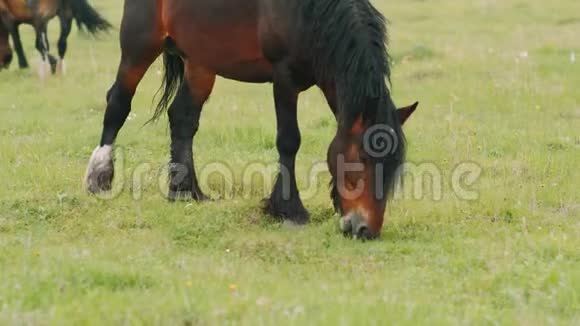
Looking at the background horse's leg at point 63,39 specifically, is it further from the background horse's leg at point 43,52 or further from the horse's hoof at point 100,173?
the horse's hoof at point 100,173

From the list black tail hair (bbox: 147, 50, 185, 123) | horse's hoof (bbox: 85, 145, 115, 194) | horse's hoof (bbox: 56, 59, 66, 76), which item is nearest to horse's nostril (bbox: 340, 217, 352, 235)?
horse's hoof (bbox: 85, 145, 115, 194)

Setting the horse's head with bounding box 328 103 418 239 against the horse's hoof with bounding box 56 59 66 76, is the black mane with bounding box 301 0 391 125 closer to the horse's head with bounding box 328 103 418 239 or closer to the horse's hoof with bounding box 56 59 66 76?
the horse's head with bounding box 328 103 418 239

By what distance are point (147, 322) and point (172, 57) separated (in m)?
4.23

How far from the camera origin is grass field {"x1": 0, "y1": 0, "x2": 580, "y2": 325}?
14.0 ft

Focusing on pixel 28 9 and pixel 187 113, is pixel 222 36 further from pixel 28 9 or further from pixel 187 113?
pixel 28 9

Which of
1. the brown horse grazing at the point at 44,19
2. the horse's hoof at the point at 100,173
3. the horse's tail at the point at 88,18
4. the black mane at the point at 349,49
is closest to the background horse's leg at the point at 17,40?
the brown horse grazing at the point at 44,19

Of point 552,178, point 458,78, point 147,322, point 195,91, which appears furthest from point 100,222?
point 458,78

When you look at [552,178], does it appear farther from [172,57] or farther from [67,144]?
[67,144]

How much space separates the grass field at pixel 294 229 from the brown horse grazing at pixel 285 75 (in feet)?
0.96

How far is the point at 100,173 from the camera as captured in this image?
7535 millimetres

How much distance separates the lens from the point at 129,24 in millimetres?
7488

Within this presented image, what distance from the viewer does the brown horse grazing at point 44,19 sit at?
1456cm

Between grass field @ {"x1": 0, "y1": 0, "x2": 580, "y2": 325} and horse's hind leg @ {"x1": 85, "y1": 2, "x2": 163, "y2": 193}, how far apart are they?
0.85ft

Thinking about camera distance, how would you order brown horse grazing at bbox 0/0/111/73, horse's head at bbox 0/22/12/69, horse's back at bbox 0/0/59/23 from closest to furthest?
brown horse grazing at bbox 0/0/111/73
horse's back at bbox 0/0/59/23
horse's head at bbox 0/22/12/69
